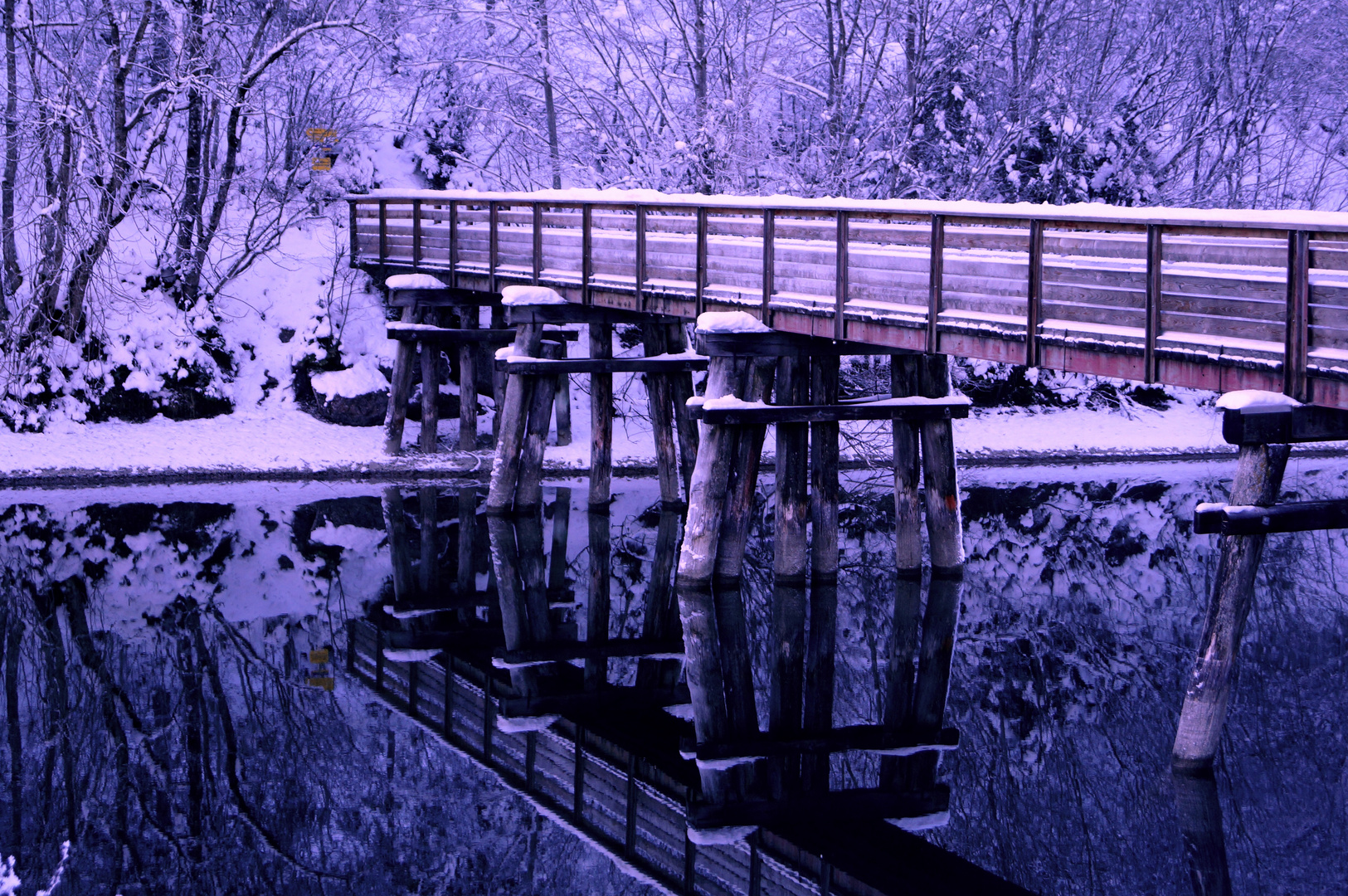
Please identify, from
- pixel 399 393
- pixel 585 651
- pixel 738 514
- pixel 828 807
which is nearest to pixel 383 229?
pixel 399 393

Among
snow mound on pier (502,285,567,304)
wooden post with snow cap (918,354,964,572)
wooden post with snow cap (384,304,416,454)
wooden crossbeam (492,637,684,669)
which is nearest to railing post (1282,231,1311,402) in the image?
wooden post with snow cap (918,354,964,572)

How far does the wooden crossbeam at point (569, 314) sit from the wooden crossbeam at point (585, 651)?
16.4 feet

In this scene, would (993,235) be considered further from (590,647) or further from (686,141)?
(686,141)

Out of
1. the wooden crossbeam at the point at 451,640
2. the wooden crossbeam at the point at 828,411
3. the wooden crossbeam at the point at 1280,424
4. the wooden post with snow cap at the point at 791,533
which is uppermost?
the wooden crossbeam at the point at 1280,424

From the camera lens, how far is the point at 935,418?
1362 cm

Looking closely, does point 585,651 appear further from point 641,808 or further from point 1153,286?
point 1153,286

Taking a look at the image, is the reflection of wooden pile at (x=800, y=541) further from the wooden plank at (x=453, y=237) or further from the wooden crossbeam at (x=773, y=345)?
the wooden plank at (x=453, y=237)

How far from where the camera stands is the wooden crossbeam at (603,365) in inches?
669

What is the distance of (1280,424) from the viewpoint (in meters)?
8.26

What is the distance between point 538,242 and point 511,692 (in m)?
7.34

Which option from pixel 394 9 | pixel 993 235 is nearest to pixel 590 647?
pixel 993 235

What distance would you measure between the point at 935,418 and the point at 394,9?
19740 mm

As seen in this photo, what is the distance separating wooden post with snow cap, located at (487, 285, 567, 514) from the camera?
17094 mm

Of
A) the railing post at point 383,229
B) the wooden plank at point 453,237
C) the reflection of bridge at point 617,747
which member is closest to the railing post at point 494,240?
the wooden plank at point 453,237
